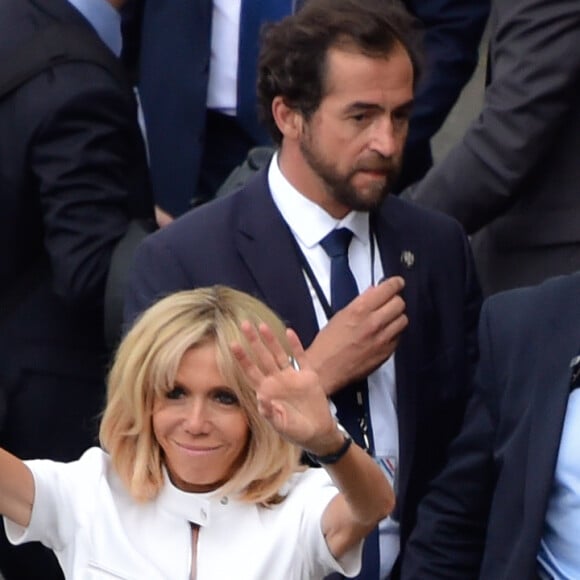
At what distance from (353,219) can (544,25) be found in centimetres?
72

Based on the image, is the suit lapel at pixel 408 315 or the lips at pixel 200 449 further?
the suit lapel at pixel 408 315

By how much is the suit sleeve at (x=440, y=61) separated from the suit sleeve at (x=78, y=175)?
97cm

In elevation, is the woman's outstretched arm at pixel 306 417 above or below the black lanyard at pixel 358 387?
above

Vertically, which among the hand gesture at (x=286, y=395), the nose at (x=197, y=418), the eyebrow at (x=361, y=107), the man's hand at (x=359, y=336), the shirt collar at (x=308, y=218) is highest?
the eyebrow at (x=361, y=107)

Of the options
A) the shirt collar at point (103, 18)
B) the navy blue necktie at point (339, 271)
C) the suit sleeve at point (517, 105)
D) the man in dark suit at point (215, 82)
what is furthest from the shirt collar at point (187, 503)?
the man in dark suit at point (215, 82)

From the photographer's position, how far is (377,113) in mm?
4629

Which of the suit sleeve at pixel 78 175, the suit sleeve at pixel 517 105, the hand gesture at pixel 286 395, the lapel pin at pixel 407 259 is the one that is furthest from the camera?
the suit sleeve at pixel 78 175

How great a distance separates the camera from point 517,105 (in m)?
5.01

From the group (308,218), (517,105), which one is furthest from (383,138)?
(517,105)

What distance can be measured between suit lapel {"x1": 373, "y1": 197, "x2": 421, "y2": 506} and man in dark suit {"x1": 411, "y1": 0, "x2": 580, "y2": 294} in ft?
1.18

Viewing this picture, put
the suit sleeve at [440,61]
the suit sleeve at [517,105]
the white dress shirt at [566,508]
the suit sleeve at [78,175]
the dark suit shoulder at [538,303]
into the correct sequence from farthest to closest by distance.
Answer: the suit sleeve at [440,61], the suit sleeve at [78,175], the suit sleeve at [517,105], the dark suit shoulder at [538,303], the white dress shirt at [566,508]

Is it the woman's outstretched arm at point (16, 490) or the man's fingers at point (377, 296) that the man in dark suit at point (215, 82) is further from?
the woman's outstretched arm at point (16, 490)

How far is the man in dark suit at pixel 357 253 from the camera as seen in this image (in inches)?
180

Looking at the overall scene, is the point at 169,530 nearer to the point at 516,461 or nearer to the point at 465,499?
the point at 465,499
